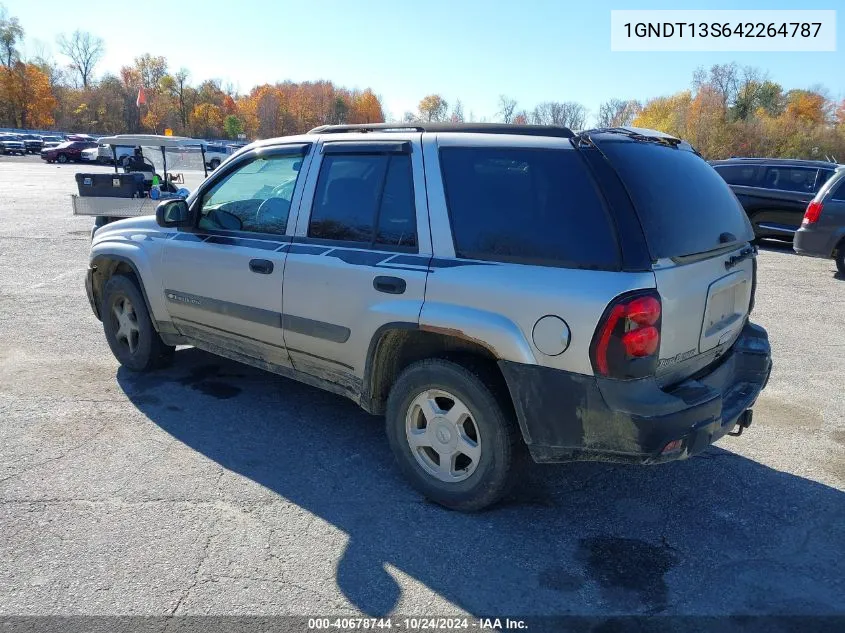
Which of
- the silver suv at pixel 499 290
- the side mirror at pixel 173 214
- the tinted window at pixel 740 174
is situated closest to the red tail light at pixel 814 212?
the tinted window at pixel 740 174

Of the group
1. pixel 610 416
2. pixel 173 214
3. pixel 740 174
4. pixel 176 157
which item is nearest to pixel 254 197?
pixel 173 214

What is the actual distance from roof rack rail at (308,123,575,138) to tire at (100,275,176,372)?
220cm

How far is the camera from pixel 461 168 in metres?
3.26

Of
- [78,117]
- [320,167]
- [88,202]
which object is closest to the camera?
[320,167]

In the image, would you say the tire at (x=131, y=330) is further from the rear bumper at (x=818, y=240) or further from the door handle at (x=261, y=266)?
the rear bumper at (x=818, y=240)

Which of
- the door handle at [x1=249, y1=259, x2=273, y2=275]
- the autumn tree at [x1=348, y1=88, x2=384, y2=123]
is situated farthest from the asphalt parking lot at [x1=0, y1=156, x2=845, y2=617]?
the autumn tree at [x1=348, y1=88, x2=384, y2=123]

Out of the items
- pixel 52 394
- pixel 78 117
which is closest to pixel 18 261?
pixel 52 394

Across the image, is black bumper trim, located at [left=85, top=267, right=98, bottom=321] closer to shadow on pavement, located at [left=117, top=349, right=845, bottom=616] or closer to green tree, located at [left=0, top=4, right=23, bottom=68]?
shadow on pavement, located at [left=117, top=349, right=845, bottom=616]

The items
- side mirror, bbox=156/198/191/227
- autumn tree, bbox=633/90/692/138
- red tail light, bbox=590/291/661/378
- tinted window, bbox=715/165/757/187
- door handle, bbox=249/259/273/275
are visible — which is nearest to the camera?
red tail light, bbox=590/291/661/378

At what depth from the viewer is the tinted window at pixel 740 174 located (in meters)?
12.3

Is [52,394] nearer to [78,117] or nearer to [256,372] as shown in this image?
[256,372]

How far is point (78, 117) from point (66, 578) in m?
103

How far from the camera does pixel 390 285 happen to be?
11.0ft

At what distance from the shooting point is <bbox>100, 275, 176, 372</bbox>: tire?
16.5 ft
